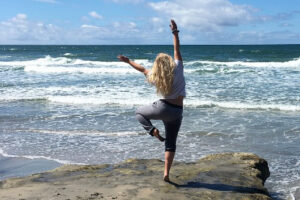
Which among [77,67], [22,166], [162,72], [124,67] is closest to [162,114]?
[162,72]

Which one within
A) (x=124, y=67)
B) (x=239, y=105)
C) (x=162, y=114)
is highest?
(x=162, y=114)

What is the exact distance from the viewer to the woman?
13.6ft

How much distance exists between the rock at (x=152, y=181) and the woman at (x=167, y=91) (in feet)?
2.00

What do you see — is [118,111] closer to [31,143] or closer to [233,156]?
[31,143]

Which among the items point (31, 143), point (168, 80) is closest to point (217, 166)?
point (168, 80)

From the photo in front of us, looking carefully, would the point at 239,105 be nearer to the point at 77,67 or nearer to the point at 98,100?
the point at 98,100

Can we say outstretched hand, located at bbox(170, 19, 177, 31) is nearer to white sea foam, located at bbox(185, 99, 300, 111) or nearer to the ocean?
the ocean

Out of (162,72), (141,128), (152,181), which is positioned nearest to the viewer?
(162,72)

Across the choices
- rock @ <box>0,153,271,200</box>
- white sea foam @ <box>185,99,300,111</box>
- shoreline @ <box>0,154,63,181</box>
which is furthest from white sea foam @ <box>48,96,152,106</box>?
rock @ <box>0,153,271,200</box>

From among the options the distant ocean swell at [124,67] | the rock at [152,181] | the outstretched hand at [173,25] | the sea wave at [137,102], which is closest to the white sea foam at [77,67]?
the distant ocean swell at [124,67]

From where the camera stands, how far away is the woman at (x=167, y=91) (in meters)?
4.14

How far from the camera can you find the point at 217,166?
5477 mm

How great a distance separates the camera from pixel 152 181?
4.73 m

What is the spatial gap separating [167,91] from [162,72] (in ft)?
0.81
